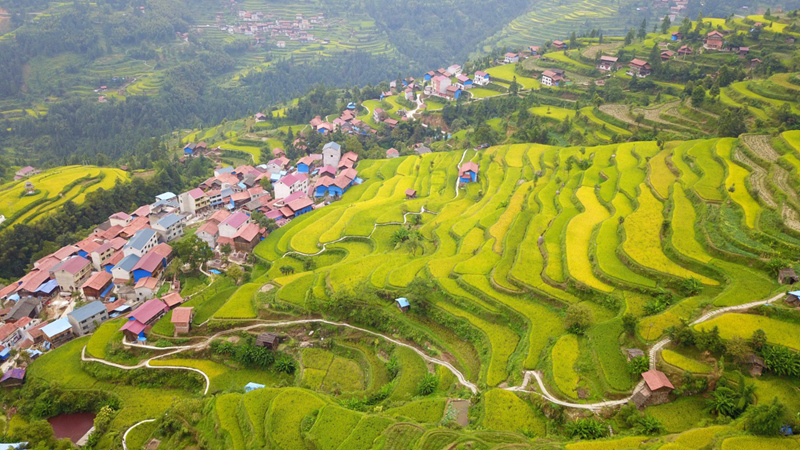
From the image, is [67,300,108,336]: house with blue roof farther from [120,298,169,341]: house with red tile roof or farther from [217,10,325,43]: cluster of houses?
[217,10,325,43]: cluster of houses

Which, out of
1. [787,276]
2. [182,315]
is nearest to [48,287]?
[182,315]

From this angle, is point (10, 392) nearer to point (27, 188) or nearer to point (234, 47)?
point (27, 188)

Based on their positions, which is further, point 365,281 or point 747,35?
point 747,35

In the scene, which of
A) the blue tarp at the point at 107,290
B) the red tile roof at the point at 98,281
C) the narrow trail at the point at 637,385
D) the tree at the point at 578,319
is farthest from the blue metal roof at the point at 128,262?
the tree at the point at 578,319

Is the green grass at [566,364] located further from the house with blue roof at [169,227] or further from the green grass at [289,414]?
the house with blue roof at [169,227]

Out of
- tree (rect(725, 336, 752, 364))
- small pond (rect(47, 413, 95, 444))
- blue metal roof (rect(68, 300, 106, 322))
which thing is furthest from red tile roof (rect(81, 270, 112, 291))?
tree (rect(725, 336, 752, 364))

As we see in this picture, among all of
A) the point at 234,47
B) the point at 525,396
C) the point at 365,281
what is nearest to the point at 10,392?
the point at 365,281
